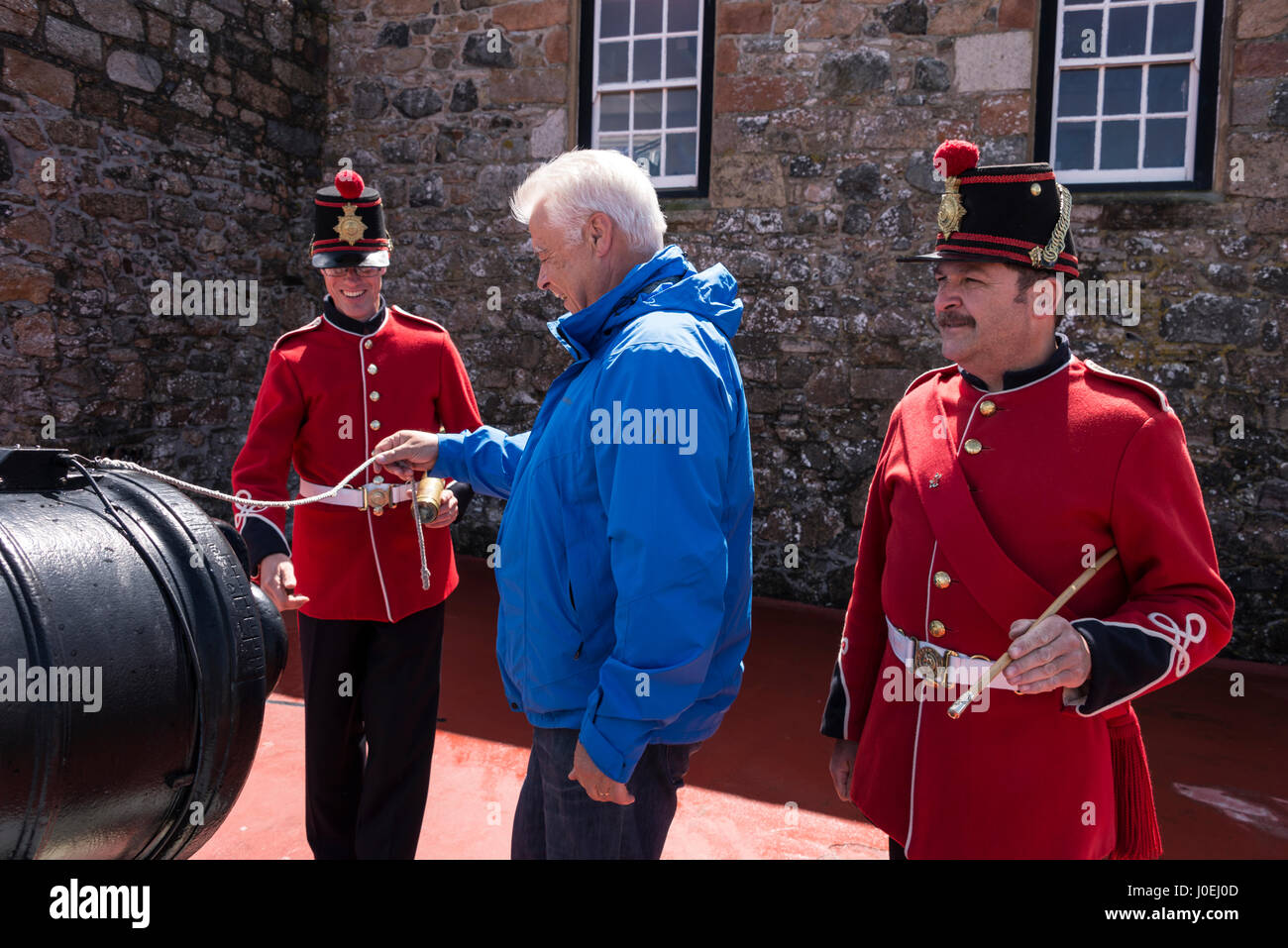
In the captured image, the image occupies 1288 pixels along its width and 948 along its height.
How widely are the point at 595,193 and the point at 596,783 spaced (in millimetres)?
1087

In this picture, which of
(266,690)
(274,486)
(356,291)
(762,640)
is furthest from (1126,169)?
(266,690)

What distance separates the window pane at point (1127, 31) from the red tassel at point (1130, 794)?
4.91 meters

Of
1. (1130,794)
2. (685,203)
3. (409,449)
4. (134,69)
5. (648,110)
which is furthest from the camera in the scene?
(648,110)

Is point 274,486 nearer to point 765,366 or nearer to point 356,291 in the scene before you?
point 356,291

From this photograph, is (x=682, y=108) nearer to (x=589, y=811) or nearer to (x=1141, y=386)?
(x=1141, y=386)

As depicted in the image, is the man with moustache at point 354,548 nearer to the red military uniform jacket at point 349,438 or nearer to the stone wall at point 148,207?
the red military uniform jacket at point 349,438

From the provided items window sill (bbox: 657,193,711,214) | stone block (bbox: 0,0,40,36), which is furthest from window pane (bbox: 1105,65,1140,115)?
stone block (bbox: 0,0,40,36)

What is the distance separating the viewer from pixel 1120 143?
17.8 ft

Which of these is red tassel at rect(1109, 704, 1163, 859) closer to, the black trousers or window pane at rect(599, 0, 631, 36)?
the black trousers

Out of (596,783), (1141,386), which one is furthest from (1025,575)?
(596,783)

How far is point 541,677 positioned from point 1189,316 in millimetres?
4758

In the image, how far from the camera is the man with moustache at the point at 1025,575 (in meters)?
1.58

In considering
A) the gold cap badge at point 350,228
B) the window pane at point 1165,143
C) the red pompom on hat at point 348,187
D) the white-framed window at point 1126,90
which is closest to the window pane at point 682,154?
the white-framed window at point 1126,90

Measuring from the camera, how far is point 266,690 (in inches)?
58.6
